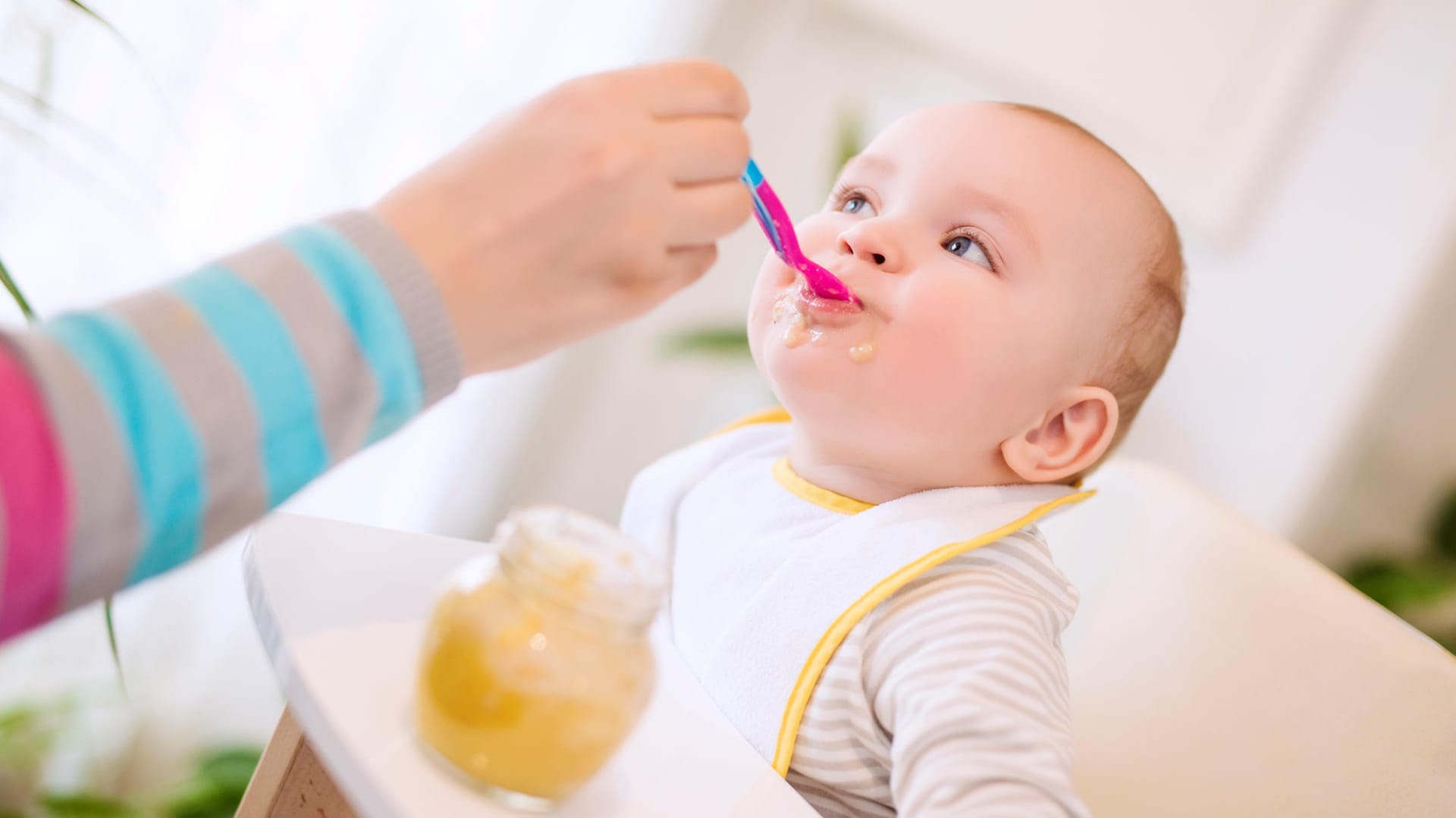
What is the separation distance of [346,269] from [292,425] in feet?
0.23

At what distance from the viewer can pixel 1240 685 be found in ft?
2.88

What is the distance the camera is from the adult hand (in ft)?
1.68

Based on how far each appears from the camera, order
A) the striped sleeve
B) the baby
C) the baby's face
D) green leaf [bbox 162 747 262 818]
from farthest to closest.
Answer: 1. green leaf [bbox 162 747 262 818]
2. the baby's face
3. the baby
4. the striped sleeve

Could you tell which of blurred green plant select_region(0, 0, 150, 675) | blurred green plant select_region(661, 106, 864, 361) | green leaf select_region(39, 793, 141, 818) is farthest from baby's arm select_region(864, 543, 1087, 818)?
green leaf select_region(39, 793, 141, 818)

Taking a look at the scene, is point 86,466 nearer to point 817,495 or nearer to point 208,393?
point 208,393

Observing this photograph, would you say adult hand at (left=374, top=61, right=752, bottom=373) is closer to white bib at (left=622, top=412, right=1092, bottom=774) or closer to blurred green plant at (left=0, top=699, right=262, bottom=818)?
white bib at (left=622, top=412, right=1092, bottom=774)

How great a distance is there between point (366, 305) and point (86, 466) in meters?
0.12

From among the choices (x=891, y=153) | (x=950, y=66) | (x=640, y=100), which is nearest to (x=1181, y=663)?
(x=891, y=153)

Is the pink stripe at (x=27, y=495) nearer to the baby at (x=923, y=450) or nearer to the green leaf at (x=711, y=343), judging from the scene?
the baby at (x=923, y=450)

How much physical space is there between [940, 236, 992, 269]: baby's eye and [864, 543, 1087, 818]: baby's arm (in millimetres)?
243

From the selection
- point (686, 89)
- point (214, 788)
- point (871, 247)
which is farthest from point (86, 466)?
point (214, 788)

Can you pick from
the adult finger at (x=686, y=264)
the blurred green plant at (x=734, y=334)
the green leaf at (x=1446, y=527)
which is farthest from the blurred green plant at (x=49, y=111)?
the green leaf at (x=1446, y=527)

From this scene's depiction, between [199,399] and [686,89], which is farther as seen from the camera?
[686,89]

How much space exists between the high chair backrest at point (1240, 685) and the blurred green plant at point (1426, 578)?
1350 mm
